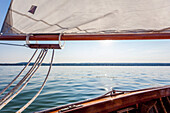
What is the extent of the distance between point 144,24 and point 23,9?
1.64 m

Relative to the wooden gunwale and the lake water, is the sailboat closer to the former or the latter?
the wooden gunwale

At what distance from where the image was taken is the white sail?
1.79 meters

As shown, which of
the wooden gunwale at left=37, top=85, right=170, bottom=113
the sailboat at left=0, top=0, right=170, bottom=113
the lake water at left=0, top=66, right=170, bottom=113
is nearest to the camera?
the wooden gunwale at left=37, top=85, right=170, bottom=113

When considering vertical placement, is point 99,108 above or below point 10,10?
below

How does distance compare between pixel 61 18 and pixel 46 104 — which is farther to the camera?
pixel 46 104

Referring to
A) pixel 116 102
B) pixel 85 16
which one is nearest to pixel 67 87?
pixel 116 102

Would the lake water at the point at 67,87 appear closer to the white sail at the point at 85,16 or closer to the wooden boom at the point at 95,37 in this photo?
the wooden boom at the point at 95,37

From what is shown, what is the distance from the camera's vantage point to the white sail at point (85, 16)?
179 centimetres

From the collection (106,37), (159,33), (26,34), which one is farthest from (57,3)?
(159,33)

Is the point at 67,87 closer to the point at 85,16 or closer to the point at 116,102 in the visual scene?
the point at 116,102

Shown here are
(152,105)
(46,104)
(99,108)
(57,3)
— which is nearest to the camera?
(99,108)

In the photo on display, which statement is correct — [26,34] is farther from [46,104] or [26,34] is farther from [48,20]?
[46,104]

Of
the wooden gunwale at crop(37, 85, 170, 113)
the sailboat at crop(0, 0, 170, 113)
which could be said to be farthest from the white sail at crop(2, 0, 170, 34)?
the wooden gunwale at crop(37, 85, 170, 113)

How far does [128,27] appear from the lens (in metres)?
1.84
